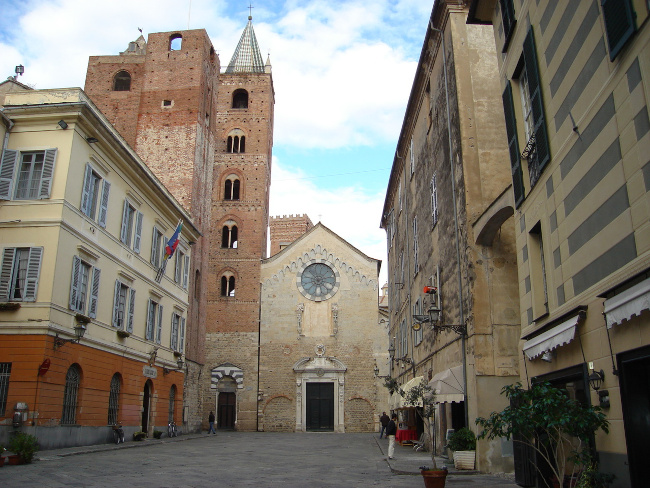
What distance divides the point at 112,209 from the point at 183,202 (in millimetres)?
12078

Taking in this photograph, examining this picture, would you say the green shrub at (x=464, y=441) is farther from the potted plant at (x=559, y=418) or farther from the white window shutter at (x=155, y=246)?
the white window shutter at (x=155, y=246)

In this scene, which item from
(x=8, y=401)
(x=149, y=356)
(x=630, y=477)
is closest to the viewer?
(x=630, y=477)

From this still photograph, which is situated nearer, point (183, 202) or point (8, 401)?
point (8, 401)

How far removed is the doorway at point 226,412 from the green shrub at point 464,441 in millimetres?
25991

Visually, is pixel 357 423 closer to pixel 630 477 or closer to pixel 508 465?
pixel 508 465

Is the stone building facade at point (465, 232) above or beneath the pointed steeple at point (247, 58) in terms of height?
beneath

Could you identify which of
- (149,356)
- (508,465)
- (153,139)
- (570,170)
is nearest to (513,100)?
Result: (570,170)

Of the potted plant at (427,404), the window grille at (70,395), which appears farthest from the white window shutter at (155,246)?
the potted plant at (427,404)

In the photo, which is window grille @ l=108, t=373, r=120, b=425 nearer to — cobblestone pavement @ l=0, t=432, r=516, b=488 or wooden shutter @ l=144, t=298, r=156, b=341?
cobblestone pavement @ l=0, t=432, r=516, b=488

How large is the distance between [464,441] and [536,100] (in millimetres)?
7057

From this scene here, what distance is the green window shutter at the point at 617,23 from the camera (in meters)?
5.41

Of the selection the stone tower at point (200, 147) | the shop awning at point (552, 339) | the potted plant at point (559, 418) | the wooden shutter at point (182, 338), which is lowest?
the potted plant at point (559, 418)

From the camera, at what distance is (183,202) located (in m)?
30.9

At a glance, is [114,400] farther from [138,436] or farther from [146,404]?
[146,404]
